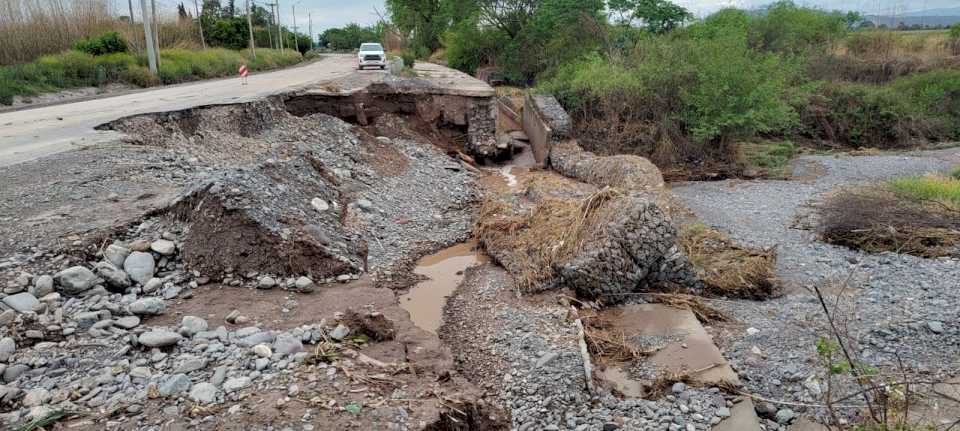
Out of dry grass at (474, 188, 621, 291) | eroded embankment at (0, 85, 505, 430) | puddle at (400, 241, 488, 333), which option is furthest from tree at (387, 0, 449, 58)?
eroded embankment at (0, 85, 505, 430)

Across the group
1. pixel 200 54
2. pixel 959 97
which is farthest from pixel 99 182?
pixel 959 97

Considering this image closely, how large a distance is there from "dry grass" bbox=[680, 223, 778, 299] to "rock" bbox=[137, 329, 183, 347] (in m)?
5.14

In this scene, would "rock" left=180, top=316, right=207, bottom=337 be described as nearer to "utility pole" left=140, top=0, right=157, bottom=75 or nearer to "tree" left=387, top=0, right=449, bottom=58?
"utility pole" left=140, top=0, right=157, bottom=75

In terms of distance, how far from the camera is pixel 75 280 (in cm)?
466

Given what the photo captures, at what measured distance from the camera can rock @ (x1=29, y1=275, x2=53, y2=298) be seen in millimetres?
4496

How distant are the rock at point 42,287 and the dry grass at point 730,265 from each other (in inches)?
239

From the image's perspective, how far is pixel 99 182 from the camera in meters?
6.67

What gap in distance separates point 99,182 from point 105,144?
1812 mm

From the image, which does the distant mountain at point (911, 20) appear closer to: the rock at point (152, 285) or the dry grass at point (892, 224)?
the dry grass at point (892, 224)

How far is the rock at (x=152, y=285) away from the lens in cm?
492

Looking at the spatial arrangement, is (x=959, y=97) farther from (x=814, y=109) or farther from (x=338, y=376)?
(x=338, y=376)

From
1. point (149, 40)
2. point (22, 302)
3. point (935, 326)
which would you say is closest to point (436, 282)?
point (22, 302)

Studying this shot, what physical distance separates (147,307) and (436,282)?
10.3 feet

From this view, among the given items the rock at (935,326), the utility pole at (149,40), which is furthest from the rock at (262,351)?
the utility pole at (149,40)
